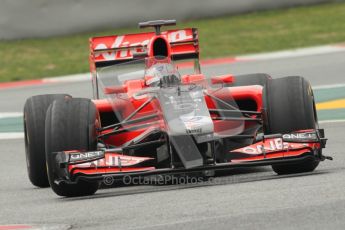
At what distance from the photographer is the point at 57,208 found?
7430 mm

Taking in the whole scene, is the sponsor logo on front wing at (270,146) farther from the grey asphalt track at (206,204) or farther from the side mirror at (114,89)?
the side mirror at (114,89)

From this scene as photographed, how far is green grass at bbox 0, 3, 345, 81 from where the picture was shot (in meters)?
19.4

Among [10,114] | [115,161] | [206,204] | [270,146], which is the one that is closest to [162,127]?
[115,161]

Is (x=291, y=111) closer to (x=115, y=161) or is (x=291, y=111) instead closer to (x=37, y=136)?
(x=115, y=161)

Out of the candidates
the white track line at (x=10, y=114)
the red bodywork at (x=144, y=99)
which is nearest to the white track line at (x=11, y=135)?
the white track line at (x=10, y=114)

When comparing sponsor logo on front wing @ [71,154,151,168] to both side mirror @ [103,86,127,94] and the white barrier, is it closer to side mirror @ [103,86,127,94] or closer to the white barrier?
side mirror @ [103,86,127,94]

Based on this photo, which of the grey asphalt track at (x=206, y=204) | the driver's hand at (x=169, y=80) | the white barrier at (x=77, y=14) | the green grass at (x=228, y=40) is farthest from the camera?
the white barrier at (x=77, y=14)

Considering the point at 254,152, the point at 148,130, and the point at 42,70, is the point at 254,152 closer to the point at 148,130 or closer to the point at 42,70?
the point at 148,130

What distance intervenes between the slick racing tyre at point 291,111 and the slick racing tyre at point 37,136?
1911 mm

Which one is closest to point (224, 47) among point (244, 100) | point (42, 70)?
point (42, 70)

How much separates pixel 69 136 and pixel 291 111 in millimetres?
1852

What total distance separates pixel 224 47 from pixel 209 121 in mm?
11895

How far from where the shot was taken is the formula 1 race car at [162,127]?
26.4 ft

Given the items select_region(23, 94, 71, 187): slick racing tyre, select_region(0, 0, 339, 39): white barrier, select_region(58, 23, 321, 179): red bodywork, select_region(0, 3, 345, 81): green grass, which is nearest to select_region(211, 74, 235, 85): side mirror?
select_region(58, 23, 321, 179): red bodywork
